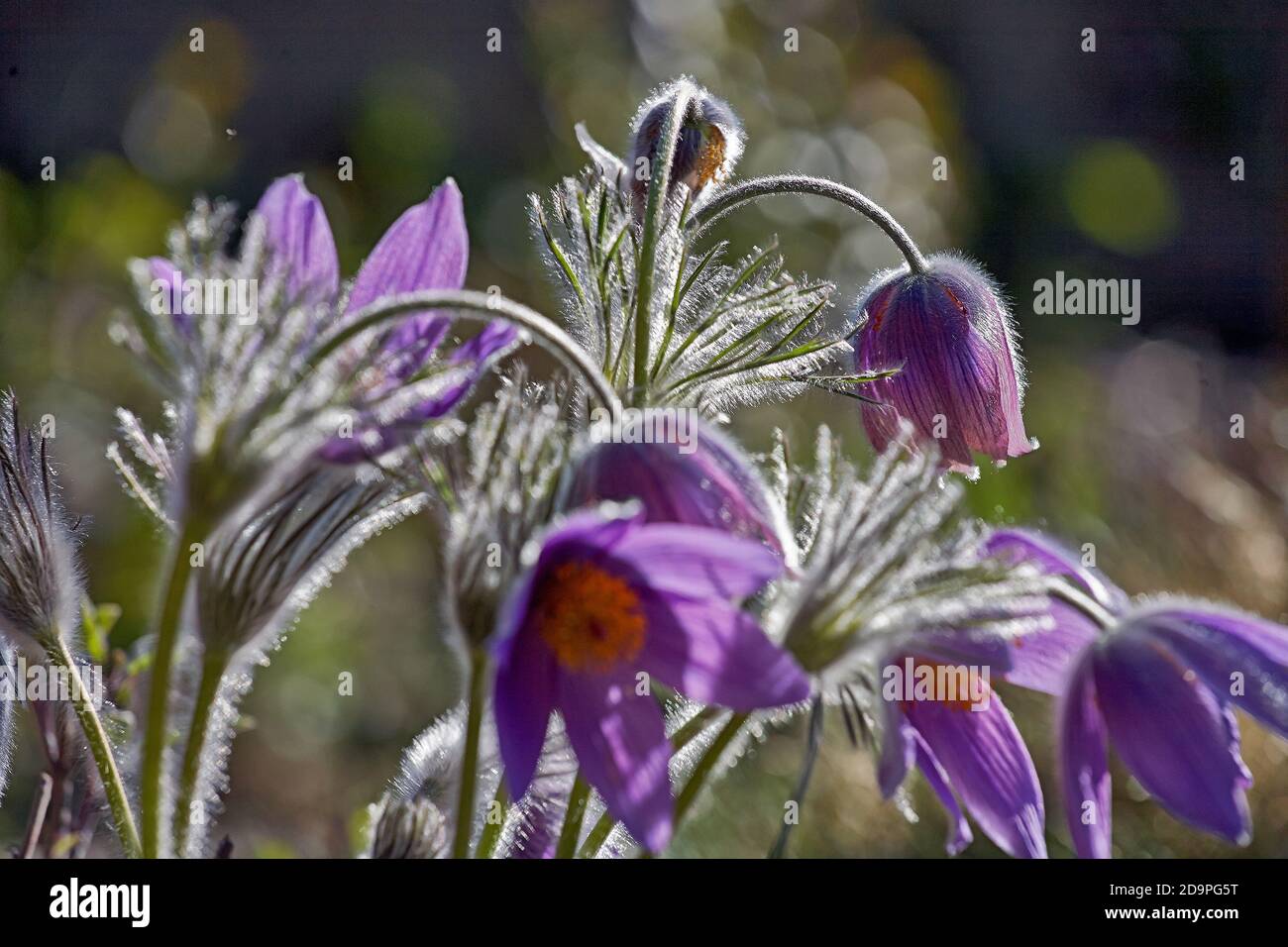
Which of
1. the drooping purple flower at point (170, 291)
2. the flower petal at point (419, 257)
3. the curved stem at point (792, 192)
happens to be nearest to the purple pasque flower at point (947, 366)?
the curved stem at point (792, 192)

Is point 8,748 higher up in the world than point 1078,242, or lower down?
lower down

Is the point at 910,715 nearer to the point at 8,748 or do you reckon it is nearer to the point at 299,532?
the point at 299,532

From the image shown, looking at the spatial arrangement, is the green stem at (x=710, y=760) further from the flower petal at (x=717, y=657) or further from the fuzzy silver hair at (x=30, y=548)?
the fuzzy silver hair at (x=30, y=548)

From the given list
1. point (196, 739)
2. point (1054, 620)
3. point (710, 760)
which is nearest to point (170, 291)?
point (196, 739)

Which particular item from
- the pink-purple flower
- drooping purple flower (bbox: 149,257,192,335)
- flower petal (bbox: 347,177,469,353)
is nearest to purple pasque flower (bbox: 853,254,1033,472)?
the pink-purple flower

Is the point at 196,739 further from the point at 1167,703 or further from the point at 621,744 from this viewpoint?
the point at 1167,703
